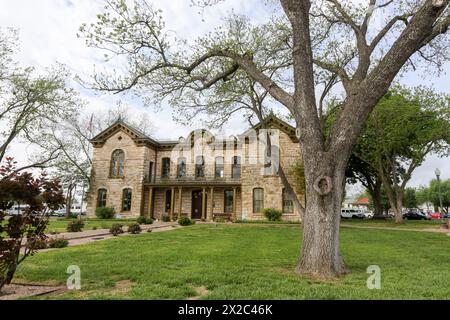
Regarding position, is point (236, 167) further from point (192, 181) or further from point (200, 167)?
point (192, 181)

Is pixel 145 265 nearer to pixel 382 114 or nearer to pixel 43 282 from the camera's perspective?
pixel 43 282

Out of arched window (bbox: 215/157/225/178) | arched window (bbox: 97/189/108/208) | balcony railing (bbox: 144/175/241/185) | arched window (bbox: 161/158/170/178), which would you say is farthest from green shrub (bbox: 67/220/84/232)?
arched window (bbox: 215/157/225/178)

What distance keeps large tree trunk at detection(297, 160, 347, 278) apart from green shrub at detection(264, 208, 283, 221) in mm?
19979

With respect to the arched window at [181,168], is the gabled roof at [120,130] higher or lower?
higher

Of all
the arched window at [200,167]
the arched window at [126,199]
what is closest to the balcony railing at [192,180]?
the arched window at [200,167]

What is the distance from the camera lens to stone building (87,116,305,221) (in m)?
27.4

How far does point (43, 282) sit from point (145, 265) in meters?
2.01

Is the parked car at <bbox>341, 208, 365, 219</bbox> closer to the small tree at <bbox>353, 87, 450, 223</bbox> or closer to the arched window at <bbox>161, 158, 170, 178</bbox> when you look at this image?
the small tree at <bbox>353, 87, 450, 223</bbox>

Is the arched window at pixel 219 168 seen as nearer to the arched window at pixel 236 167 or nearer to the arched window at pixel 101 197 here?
the arched window at pixel 236 167

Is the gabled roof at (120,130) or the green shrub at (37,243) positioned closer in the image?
the green shrub at (37,243)

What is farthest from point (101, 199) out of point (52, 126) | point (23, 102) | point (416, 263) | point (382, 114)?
point (416, 263)

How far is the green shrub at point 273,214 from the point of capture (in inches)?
1025

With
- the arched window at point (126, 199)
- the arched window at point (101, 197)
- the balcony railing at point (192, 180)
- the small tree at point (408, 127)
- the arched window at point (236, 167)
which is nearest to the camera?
the small tree at point (408, 127)

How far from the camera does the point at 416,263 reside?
7.73 m
